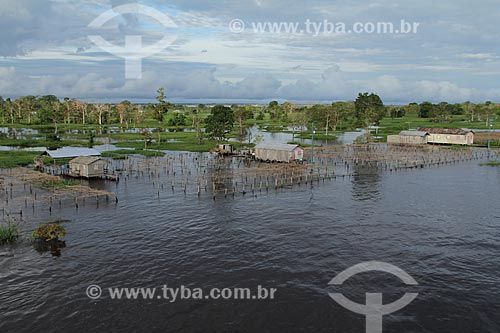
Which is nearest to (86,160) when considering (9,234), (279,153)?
(9,234)

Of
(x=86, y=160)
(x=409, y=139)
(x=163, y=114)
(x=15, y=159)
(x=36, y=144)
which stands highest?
(x=163, y=114)

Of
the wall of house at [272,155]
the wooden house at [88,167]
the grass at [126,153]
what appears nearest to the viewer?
the wooden house at [88,167]

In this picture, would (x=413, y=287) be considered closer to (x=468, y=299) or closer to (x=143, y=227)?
(x=468, y=299)

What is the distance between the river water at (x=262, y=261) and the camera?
2347cm

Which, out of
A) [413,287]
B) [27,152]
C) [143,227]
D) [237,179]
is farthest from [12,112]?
[413,287]

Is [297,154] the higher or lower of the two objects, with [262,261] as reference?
higher

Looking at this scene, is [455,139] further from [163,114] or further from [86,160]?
[163,114]

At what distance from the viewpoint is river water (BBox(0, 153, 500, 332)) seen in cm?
2347

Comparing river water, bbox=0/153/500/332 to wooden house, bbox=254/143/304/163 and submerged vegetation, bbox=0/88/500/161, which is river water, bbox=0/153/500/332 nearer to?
wooden house, bbox=254/143/304/163

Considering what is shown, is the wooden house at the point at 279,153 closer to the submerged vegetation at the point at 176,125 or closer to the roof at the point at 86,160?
the submerged vegetation at the point at 176,125

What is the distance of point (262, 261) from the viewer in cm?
3059

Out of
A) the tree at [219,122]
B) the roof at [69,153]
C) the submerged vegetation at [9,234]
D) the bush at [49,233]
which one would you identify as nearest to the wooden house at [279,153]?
the tree at [219,122]

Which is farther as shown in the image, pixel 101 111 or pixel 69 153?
pixel 101 111

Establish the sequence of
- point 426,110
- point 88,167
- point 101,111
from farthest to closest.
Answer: point 426,110 → point 101,111 → point 88,167
